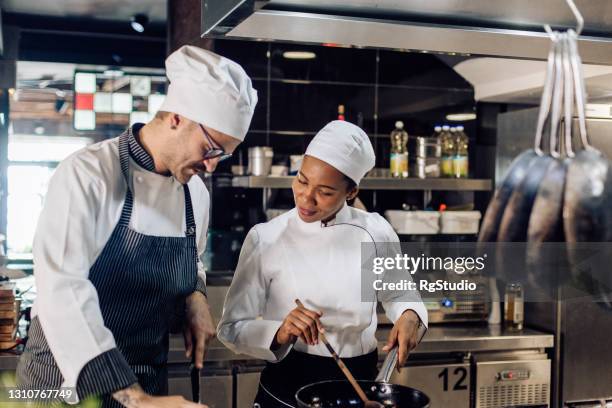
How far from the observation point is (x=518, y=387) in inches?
132

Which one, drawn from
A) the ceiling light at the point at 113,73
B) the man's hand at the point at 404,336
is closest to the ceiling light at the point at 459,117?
the ceiling light at the point at 113,73

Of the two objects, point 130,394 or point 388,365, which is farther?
point 388,365

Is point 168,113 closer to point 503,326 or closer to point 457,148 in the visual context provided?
point 503,326

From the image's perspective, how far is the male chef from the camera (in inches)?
56.7

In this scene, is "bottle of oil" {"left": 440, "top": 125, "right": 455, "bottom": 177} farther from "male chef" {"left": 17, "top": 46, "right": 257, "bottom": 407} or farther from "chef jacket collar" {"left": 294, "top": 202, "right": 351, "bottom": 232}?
"male chef" {"left": 17, "top": 46, "right": 257, "bottom": 407}

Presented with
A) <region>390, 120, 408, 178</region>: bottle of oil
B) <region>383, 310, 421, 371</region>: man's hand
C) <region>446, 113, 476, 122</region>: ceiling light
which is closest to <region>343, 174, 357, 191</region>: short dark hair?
<region>383, 310, 421, 371</region>: man's hand

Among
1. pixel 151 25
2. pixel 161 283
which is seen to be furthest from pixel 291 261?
pixel 151 25

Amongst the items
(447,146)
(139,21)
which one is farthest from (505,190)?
(139,21)

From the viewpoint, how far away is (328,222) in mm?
2182

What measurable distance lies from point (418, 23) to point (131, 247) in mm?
834

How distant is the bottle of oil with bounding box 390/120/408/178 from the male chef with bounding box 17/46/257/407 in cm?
269

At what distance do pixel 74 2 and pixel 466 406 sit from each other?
408 centimetres

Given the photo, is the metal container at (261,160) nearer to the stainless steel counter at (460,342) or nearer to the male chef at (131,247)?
the stainless steel counter at (460,342)

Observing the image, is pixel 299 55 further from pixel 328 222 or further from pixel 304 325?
pixel 304 325
